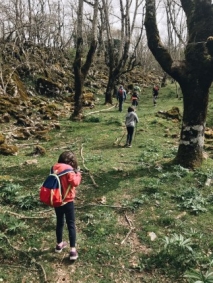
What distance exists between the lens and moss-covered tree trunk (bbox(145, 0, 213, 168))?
8.81m

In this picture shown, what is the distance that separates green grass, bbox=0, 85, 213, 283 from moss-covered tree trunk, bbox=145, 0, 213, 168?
717 millimetres

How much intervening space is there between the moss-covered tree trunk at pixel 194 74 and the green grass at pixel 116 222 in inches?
28.2

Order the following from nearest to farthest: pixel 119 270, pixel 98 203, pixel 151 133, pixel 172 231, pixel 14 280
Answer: pixel 14 280 → pixel 119 270 → pixel 172 231 → pixel 98 203 → pixel 151 133

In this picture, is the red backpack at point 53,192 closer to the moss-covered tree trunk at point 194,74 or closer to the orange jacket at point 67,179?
the orange jacket at point 67,179

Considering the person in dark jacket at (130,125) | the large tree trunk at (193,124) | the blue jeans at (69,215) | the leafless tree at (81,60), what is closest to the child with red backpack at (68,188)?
the blue jeans at (69,215)

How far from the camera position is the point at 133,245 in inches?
233

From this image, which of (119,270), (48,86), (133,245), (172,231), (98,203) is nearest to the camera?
(119,270)

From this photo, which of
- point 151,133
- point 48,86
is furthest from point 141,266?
point 48,86

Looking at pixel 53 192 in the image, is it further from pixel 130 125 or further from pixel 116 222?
pixel 130 125

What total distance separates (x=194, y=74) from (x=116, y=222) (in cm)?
469

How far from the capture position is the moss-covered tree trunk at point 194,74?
8812 millimetres

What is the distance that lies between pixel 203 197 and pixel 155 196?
45.8 inches

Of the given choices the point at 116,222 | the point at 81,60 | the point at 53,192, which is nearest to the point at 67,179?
the point at 53,192

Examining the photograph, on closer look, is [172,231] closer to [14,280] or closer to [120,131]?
[14,280]
